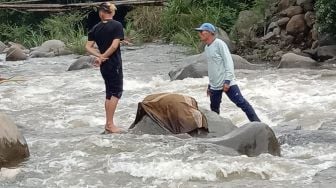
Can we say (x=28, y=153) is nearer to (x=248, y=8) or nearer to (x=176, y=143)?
(x=176, y=143)

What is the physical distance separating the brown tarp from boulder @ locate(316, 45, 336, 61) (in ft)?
25.9

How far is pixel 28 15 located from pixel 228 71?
70.8ft

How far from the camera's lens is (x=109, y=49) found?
8227 mm

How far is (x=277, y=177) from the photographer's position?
21.6 feet

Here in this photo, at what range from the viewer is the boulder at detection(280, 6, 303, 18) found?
17.6 meters

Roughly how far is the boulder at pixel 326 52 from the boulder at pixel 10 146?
31.5ft

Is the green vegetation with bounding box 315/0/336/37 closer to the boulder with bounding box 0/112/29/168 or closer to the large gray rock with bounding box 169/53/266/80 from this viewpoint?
the large gray rock with bounding box 169/53/266/80

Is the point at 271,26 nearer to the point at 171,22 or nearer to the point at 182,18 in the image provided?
the point at 182,18

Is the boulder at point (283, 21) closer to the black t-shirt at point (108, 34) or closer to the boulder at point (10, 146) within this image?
the black t-shirt at point (108, 34)

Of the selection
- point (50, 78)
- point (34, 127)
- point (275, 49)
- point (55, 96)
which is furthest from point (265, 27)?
point (34, 127)

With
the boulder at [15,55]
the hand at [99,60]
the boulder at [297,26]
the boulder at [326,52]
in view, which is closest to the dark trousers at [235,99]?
the hand at [99,60]

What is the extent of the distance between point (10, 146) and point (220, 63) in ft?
8.94

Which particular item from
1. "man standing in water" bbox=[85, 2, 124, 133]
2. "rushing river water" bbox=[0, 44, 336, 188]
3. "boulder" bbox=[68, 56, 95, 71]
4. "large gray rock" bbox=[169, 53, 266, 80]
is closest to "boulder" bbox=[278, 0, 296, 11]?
"rushing river water" bbox=[0, 44, 336, 188]

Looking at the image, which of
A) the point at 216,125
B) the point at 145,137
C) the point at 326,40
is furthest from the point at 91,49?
the point at 326,40
